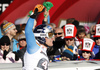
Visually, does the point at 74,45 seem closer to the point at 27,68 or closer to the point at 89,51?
the point at 89,51

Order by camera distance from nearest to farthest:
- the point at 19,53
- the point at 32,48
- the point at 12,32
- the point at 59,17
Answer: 1. the point at 32,48
2. the point at 19,53
3. the point at 12,32
4. the point at 59,17

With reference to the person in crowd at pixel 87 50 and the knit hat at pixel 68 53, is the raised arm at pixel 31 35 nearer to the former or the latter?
the knit hat at pixel 68 53

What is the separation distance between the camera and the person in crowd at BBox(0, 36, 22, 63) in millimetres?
4395

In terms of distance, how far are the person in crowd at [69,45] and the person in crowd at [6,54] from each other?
80 cm

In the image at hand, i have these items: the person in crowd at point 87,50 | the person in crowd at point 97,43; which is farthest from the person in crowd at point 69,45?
the person in crowd at point 97,43

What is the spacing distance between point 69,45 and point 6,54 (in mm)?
1194

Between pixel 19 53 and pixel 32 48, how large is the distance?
6.07ft

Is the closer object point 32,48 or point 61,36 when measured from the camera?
point 32,48

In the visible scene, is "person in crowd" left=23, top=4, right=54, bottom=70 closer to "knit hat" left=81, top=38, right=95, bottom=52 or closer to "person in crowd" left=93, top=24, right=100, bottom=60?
"knit hat" left=81, top=38, right=95, bottom=52

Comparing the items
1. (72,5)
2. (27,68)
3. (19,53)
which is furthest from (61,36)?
(72,5)

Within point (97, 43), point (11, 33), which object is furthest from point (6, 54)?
point (97, 43)

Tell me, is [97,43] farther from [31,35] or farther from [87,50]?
[31,35]

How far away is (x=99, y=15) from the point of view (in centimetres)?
831

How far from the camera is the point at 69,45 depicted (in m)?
5.09
